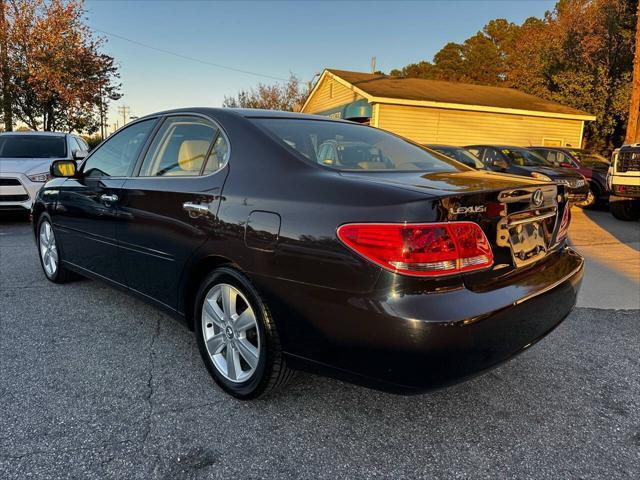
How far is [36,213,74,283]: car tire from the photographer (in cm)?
450

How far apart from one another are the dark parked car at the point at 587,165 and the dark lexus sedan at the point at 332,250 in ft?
34.0

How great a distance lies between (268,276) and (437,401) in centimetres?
118

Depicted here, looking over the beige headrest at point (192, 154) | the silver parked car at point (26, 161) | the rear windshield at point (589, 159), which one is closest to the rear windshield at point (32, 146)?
the silver parked car at point (26, 161)

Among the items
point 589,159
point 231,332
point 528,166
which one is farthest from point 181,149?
point 589,159

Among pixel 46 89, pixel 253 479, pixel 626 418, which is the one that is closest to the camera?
pixel 253 479

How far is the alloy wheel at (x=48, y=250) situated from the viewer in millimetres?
4578

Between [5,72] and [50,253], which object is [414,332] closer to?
[50,253]

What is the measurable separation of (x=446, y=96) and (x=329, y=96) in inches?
249

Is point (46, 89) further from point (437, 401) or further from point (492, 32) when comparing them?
point (492, 32)

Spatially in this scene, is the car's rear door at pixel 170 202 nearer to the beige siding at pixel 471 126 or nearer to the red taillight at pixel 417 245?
the red taillight at pixel 417 245

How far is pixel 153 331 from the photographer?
350 centimetres

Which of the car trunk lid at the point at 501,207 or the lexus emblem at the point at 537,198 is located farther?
the lexus emblem at the point at 537,198

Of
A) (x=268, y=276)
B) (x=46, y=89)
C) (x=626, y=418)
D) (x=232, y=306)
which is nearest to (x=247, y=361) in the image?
(x=232, y=306)

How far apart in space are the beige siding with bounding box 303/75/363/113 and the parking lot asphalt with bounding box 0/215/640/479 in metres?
17.1
